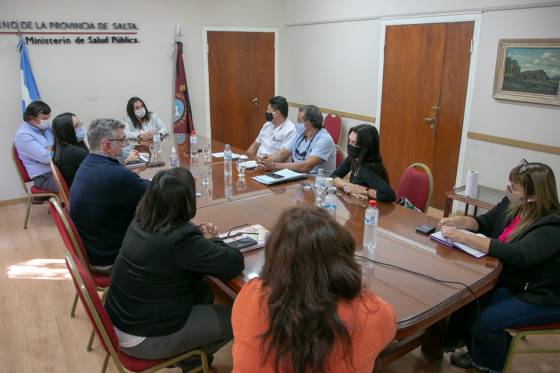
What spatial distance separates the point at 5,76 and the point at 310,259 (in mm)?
4753

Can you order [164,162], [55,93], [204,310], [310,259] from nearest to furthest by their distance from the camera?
[310,259] < [204,310] < [164,162] < [55,93]

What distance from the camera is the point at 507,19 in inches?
150

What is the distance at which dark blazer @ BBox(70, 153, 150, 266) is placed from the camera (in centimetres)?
221

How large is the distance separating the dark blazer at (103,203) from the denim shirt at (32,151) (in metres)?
2.01

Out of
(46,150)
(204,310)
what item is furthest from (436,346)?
(46,150)

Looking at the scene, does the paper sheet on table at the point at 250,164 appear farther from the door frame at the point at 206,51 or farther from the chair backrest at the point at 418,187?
the door frame at the point at 206,51

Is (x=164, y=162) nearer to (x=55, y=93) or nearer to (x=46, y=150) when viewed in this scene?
(x=46, y=150)

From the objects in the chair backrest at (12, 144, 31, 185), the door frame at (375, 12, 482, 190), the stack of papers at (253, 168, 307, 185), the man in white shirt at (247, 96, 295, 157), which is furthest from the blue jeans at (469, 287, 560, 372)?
the chair backrest at (12, 144, 31, 185)

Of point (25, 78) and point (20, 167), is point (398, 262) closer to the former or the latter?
point (20, 167)

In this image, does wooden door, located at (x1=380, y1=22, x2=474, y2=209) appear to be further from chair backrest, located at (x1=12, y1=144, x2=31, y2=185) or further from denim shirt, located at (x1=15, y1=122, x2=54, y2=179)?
chair backrest, located at (x1=12, y1=144, x2=31, y2=185)

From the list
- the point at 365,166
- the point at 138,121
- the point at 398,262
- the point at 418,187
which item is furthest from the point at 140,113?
the point at 398,262

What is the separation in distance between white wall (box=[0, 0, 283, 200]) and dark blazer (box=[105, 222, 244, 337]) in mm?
3940

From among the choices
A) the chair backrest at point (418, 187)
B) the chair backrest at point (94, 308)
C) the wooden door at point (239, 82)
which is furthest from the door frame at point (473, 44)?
the chair backrest at point (94, 308)

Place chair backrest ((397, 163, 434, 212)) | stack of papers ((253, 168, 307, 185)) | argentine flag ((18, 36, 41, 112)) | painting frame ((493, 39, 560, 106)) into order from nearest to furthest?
chair backrest ((397, 163, 434, 212)) < stack of papers ((253, 168, 307, 185)) < painting frame ((493, 39, 560, 106)) < argentine flag ((18, 36, 41, 112))
